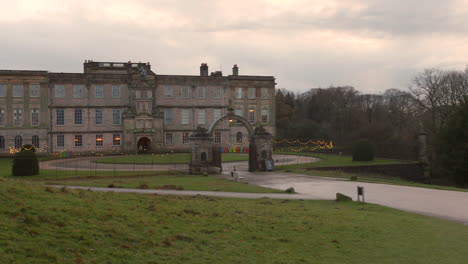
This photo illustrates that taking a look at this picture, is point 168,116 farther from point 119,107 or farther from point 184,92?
point 119,107

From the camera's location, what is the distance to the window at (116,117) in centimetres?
5772

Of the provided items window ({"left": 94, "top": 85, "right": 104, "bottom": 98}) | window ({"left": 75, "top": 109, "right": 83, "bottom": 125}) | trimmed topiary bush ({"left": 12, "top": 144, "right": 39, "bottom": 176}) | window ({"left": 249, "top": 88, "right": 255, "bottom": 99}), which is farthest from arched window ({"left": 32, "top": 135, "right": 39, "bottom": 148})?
window ({"left": 249, "top": 88, "right": 255, "bottom": 99})

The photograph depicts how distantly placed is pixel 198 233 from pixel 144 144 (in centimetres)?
4916

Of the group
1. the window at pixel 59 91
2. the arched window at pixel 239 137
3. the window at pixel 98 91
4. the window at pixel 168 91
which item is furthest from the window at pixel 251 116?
the window at pixel 59 91

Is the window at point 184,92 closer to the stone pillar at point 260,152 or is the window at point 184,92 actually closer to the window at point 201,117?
the window at point 201,117

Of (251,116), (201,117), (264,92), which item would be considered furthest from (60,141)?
(264,92)

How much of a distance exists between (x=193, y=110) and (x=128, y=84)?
9.42 meters

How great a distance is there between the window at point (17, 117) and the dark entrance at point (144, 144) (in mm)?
14689

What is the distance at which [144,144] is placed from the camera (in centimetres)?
5950

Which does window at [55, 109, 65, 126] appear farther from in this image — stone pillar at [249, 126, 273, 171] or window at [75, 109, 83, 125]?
stone pillar at [249, 126, 273, 171]

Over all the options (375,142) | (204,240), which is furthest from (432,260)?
(375,142)

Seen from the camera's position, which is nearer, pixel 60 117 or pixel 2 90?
pixel 2 90

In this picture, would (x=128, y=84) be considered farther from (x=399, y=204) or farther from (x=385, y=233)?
(x=385, y=233)

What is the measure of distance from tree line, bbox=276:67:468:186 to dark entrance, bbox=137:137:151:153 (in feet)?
84.9
